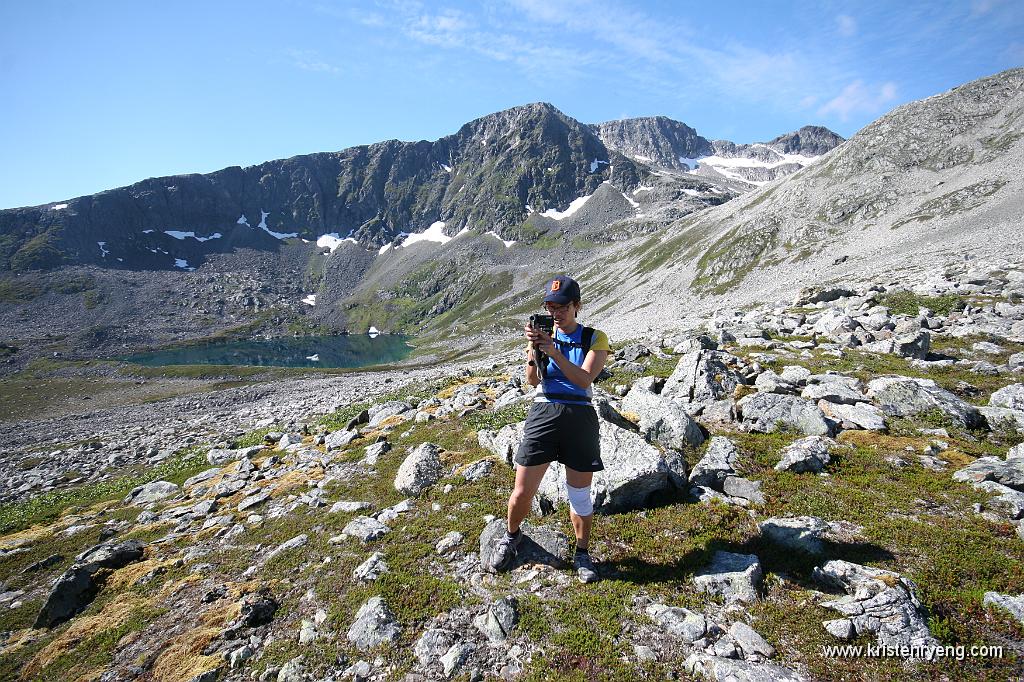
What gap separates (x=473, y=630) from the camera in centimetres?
653

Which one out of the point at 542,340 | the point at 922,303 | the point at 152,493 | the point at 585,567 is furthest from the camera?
the point at 922,303

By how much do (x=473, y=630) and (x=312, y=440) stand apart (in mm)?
16949

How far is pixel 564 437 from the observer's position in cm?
698

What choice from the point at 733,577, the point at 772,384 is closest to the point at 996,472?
the point at 772,384

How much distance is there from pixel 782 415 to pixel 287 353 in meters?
173

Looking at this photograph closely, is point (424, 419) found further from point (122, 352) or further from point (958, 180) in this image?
point (122, 352)

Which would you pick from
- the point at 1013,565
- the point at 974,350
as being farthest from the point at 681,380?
the point at 974,350

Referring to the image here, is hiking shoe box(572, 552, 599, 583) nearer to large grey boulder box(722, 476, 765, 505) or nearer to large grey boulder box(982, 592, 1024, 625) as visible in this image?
large grey boulder box(722, 476, 765, 505)

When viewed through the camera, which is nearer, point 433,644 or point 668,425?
point 433,644

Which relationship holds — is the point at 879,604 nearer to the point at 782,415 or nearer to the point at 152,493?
the point at 782,415

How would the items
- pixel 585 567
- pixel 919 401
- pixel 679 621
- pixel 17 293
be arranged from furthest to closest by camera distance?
pixel 17 293 → pixel 919 401 → pixel 585 567 → pixel 679 621

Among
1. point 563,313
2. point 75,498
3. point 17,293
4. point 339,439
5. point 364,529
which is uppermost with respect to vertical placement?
point 17,293

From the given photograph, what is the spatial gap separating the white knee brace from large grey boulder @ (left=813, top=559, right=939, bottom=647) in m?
3.45

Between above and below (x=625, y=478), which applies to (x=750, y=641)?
below
